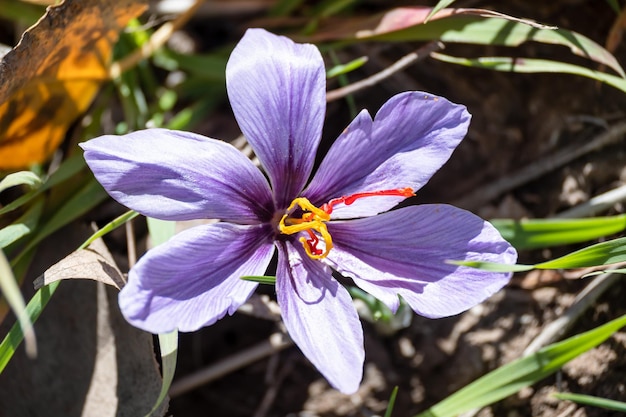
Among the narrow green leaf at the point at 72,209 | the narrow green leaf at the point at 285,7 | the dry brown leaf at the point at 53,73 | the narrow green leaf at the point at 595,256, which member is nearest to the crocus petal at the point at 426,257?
the narrow green leaf at the point at 595,256

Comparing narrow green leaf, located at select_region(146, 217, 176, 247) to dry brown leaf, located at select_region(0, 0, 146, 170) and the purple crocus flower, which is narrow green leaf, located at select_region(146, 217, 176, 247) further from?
dry brown leaf, located at select_region(0, 0, 146, 170)

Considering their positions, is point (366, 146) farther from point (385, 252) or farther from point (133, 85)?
point (133, 85)

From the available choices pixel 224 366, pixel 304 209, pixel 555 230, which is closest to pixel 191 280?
pixel 304 209

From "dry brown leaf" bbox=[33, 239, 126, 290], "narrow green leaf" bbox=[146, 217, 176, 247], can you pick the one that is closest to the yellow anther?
"narrow green leaf" bbox=[146, 217, 176, 247]

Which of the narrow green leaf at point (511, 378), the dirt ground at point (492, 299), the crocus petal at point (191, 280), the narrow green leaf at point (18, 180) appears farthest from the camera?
the dirt ground at point (492, 299)

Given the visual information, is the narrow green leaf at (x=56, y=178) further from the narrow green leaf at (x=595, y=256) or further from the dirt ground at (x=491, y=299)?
the narrow green leaf at (x=595, y=256)

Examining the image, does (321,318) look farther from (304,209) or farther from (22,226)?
(22,226)

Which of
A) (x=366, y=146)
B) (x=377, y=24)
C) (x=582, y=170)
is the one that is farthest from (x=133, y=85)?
(x=582, y=170)

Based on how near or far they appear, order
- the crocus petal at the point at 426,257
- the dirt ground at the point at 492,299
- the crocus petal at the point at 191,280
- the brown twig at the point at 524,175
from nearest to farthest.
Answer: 1. the crocus petal at the point at 191,280
2. the crocus petal at the point at 426,257
3. the dirt ground at the point at 492,299
4. the brown twig at the point at 524,175
